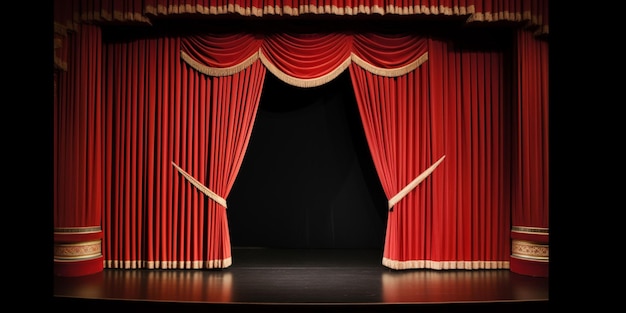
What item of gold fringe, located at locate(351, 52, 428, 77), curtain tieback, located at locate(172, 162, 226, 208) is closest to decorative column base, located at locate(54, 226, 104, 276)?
curtain tieback, located at locate(172, 162, 226, 208)

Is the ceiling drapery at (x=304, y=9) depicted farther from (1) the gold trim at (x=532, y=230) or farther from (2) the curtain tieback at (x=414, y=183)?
(1) the gold trim at (x=532, y=230)

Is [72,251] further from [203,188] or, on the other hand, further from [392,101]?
[392,101]

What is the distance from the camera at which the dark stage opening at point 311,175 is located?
4551 mm

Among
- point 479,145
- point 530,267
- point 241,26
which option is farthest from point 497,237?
point 241,26

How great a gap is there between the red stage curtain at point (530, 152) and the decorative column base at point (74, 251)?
10.6ft

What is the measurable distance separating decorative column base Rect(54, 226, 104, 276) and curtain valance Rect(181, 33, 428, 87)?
1.55 m

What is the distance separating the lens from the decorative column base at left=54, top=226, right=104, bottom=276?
360 centimetres

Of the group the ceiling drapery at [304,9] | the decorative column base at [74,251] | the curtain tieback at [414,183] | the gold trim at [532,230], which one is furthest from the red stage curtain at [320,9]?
the decorative column base at [74,251]

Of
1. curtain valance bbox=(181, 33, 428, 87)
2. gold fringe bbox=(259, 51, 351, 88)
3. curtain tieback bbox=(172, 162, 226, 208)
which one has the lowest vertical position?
curtain tieback bbox=(172, 162, 226, 208)

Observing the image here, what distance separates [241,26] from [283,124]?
1015mm

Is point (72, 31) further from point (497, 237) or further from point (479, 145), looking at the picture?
point (497, 237)

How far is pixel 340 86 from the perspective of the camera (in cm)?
455

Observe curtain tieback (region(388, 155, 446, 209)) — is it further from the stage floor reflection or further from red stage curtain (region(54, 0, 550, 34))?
red stage curtain (region(54, 0, 550, 34))
